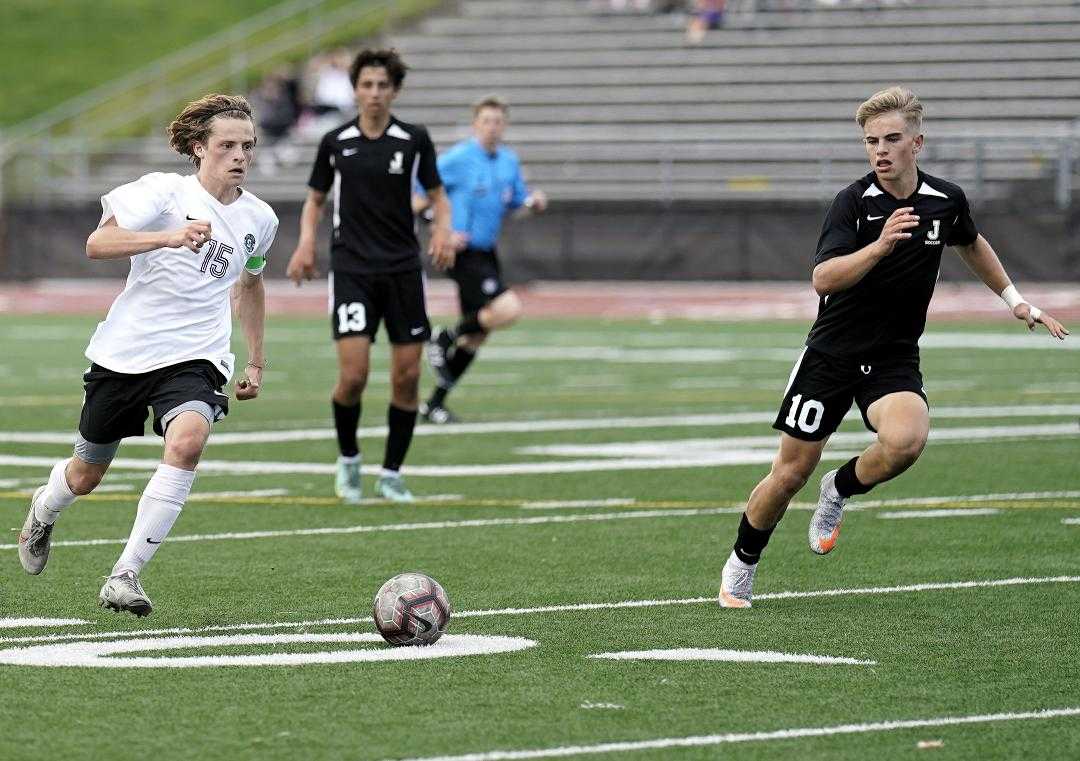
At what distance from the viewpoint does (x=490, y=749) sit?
5633mm

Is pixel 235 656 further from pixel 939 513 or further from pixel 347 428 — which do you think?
pixel 939 513

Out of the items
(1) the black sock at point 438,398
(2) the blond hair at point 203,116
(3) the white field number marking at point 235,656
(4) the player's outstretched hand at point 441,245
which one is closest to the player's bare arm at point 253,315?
(2) the blond hair at point 203,116

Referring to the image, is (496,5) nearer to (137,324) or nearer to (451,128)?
(451,128)

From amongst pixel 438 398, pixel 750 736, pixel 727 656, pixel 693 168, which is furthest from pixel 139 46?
pixel 750 736

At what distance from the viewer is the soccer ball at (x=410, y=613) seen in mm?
7148

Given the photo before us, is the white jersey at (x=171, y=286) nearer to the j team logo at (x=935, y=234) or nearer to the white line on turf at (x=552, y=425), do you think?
the j team logo at (x=935, y=234)

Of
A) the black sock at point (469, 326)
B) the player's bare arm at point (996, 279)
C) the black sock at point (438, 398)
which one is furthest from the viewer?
the black sock at point (469, 326)

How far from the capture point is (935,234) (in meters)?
8.06

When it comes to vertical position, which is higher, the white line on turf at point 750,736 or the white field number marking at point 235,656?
the white line on turf at point 750,736

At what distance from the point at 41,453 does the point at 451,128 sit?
2437 centimetres

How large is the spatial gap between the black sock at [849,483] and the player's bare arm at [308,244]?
3.78 m

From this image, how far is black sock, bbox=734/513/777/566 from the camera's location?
26.4ft

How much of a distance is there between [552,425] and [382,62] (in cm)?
453

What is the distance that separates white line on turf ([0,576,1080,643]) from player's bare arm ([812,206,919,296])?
125 centimetres
